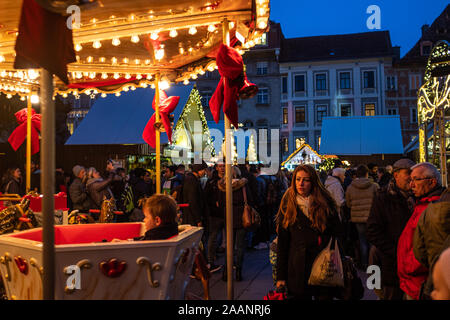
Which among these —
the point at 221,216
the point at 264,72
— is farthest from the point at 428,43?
the point at 221,216

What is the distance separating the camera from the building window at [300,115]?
142ft

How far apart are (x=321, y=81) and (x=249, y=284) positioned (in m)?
39.2

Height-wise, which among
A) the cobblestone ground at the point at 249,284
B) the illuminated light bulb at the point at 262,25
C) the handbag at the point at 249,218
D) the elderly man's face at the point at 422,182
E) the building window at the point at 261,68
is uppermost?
the building window at the point at 261,68

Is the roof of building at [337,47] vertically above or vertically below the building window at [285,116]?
above

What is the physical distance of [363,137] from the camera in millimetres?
21828

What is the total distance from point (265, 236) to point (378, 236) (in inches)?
239

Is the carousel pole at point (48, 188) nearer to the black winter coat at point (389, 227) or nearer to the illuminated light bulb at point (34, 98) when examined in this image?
the black winter coat at point (389, 227)

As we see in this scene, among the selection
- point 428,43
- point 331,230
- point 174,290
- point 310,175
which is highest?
point 428,43

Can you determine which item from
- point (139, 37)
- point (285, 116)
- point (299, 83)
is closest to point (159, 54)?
point (139, 37)

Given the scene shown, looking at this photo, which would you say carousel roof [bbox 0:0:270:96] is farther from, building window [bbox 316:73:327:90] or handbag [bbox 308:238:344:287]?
building window [bbox 316:73:327:90]

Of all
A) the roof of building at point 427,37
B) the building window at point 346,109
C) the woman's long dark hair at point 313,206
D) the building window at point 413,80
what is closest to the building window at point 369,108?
the building window at point 346,109

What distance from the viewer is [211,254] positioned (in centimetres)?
740

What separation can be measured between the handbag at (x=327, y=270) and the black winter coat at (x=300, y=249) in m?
0.08
